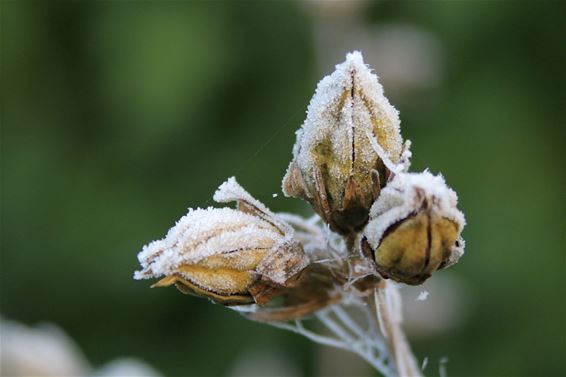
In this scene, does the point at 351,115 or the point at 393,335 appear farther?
the point at 393,335

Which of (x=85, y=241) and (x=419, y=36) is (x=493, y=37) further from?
(x=85, y=241)

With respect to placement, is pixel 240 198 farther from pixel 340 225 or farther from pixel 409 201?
pixel 409 201

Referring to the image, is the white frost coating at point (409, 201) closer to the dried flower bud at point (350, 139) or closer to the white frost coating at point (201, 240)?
the dried flower bud at point (350, 139)

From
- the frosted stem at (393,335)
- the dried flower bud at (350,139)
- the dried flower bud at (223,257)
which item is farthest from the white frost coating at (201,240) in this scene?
the frosted stem at (393,335)

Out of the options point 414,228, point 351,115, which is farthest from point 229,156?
point 414,228

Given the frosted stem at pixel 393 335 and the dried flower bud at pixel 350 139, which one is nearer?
the dried flower bud at pixel 350 139

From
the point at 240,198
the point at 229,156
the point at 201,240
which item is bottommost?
the point at 201,240
